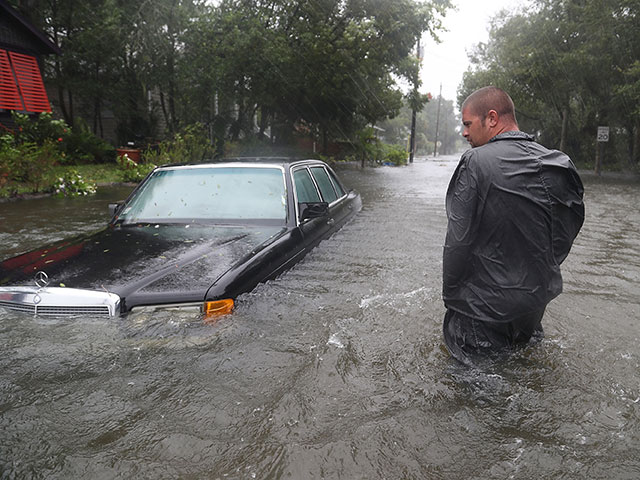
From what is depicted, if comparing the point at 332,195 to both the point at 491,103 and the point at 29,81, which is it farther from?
the point at 29,81

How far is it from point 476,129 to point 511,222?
564mm

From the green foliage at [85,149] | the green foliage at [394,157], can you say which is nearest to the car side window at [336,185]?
the green foliage at [85,149]

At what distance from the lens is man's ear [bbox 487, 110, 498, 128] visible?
2617 mm

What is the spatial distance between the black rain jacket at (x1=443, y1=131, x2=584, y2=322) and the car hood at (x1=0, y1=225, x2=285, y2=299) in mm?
1644

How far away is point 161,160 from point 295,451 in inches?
561

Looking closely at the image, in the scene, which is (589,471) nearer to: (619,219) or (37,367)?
(37,367)

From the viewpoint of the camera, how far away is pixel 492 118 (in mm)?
2623

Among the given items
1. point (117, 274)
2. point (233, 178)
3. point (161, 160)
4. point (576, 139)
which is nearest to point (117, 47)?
point (161, 160)

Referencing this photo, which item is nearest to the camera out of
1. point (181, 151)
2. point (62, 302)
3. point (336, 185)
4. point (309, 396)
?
point (309, 396)

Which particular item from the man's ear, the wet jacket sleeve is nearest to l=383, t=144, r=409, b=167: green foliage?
the man's ear

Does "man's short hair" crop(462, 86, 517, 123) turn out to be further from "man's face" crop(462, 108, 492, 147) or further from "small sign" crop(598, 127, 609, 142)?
"small sign" crop(598, 127, 609, 142)

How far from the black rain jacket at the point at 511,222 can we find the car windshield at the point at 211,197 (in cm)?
228

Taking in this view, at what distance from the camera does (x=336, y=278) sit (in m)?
4.93

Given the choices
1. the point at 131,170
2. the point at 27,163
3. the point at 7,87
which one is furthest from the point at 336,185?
the point at 7,87
